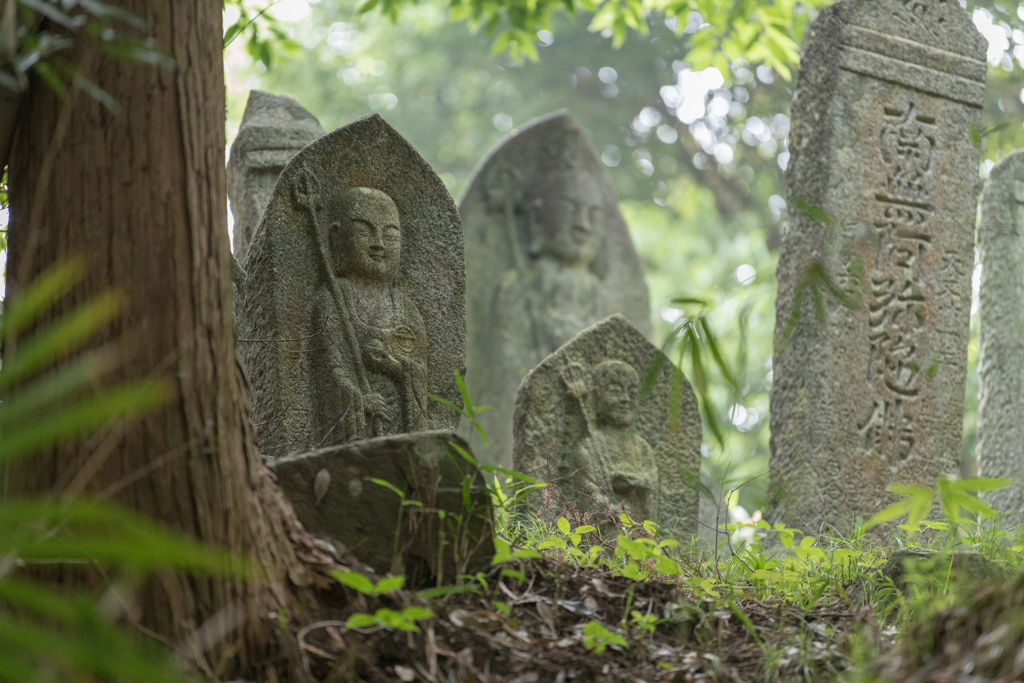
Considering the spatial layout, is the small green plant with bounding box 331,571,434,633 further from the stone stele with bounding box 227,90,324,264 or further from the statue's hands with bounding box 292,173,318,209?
the stone stele with bounding box 227,90,324,264

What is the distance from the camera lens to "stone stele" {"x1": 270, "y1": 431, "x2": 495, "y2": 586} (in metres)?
2.32

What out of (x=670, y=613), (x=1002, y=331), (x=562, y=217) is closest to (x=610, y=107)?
(x=562, y=217)

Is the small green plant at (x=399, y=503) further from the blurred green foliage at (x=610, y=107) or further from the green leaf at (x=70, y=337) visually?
the blurred green foliage at (x=610, y=107)

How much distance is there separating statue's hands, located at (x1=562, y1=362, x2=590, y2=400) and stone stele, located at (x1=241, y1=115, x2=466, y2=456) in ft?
2.08

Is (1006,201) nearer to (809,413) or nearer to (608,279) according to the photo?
(809,413)

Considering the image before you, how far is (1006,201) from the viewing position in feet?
19.0

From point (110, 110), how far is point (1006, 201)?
5267 mm

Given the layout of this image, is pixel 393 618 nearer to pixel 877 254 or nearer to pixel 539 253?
pixel 877 254

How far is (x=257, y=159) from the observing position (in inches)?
199

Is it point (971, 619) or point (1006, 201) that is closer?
point (971, 619)

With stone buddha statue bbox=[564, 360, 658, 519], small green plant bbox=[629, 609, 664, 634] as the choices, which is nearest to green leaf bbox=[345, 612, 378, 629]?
small green plant bbox=[629, 609, 664, 634]

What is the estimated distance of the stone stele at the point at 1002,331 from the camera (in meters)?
5.36

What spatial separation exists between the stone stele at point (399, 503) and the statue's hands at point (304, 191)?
146 cm

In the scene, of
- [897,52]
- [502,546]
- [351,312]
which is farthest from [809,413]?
[502,546]
